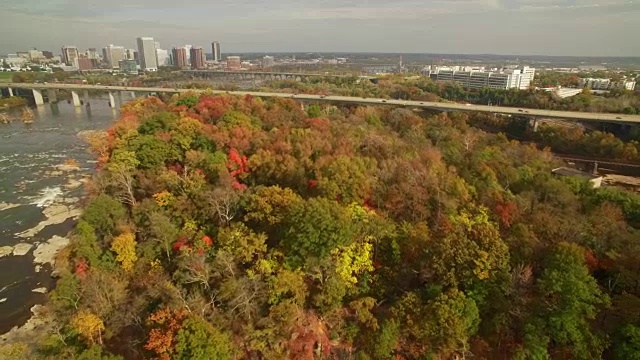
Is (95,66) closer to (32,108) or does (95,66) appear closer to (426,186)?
(32,108)

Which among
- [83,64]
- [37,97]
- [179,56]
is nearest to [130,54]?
[179,56]

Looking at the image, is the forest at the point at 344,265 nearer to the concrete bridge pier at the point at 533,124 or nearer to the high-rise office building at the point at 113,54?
the concrete bridge pier at the point at 533,124

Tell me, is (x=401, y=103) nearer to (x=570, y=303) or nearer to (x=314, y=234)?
(x=314, y=234)

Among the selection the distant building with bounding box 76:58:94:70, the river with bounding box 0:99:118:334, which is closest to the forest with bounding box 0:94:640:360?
the river with bounding box 0:99:118:334

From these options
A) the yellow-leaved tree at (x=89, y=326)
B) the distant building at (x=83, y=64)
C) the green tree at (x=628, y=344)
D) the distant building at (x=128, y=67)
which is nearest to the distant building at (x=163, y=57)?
the distant building at (x=83, y=64)

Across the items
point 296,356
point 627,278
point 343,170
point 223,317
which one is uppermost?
point 343,170

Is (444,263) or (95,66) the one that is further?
(95,66)

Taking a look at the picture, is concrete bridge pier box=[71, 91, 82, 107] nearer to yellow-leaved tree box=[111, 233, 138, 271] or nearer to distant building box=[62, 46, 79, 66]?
yellow-leaved tree box=[111, 233, 138, 271]

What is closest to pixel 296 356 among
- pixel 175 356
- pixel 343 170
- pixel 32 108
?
pixel 175 356
